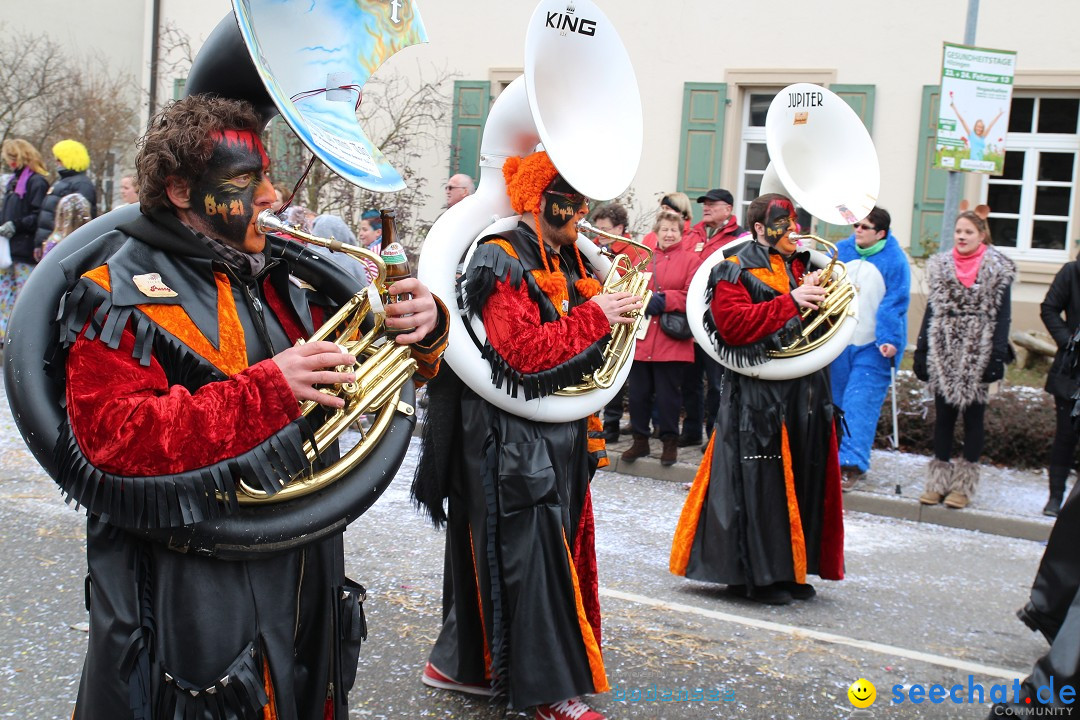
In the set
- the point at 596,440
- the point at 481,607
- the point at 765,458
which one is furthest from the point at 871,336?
the point at 481,607

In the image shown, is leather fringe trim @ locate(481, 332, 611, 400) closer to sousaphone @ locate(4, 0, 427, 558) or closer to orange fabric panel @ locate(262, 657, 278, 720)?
sousaphone @ locate(4, 0, 427, 558)

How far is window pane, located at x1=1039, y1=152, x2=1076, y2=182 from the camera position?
1237 centimetres

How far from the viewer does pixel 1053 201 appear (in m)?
12.4

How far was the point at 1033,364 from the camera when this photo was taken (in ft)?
36.5

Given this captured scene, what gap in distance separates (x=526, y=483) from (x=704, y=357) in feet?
16.2

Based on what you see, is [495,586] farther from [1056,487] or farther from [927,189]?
[927,189]

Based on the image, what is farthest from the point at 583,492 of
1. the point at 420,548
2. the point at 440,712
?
the point at 420,548

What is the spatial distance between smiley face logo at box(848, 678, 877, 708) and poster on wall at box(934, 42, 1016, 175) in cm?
486

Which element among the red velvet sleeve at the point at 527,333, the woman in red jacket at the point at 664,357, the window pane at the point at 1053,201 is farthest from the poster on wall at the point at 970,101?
the red velvet sleeve at the point at 527,333

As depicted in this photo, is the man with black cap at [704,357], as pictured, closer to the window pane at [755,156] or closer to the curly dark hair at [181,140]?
the window pane at [755,156]

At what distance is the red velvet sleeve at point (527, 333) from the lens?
11.3 feet

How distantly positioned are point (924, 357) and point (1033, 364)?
461cm

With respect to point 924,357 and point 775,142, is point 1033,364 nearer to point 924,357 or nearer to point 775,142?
point 924,357

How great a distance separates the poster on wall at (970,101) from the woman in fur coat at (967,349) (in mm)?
1026
